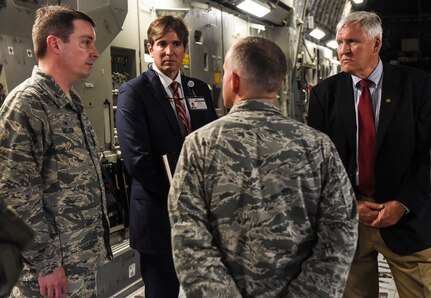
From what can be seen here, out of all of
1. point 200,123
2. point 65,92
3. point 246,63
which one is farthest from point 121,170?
point 246,63

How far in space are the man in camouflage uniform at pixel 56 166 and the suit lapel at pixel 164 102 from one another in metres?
0.43

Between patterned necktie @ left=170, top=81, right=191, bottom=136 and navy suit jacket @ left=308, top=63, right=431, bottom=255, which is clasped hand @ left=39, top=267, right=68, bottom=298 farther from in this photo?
navy suit jacket @ left=308, top=63, right=431, bottom=255

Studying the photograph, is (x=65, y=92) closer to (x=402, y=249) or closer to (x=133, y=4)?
(x=402, y=249)

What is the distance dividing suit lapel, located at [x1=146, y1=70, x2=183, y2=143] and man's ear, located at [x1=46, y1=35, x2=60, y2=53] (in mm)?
573

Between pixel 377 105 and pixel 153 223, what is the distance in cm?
129

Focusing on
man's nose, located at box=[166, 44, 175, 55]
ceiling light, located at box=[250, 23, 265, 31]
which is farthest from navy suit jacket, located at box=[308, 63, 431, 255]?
ceiling light, located at box=[250, 23, 265, 31]

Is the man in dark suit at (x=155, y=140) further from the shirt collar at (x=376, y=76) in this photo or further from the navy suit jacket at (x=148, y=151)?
the shirt collar at (x=376, y=76)

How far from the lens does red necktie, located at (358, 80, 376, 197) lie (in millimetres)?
2195

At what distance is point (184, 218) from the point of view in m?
1.37

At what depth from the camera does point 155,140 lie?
235 cm

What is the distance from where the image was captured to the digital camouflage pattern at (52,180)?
1.70 m

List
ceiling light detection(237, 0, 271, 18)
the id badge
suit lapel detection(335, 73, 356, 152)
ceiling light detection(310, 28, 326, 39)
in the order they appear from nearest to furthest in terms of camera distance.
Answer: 1. suit lapel detection(335, 73, 356, 152)
2. the id badge
3. ceiling light detection(237, 0, 271, 18)
4. ceiling light detection(310, 28, 326, 39)

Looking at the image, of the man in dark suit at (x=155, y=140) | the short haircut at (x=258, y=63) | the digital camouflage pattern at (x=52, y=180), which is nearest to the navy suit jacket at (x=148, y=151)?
the man in dark suit at (x=155, y=140)

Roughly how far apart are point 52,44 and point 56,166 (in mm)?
540
